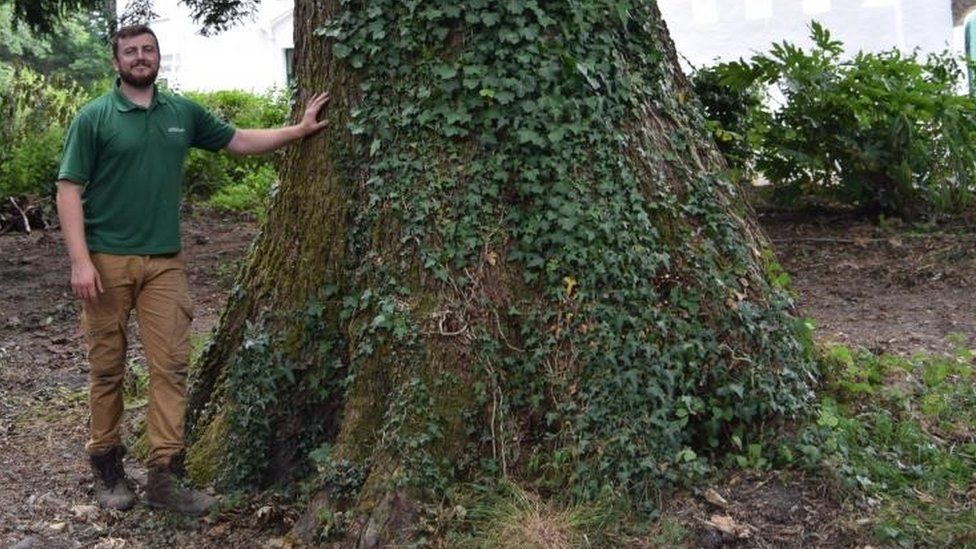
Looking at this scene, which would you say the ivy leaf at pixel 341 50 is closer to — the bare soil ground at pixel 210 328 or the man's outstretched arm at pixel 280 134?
the man's outstretched arm at pixel 280 134

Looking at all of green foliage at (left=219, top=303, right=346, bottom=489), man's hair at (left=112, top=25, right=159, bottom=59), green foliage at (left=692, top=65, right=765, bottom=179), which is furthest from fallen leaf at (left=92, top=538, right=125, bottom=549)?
green foliage at (left=692, top=65, right=765, bottom=179)

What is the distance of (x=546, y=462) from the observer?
4.98 meters

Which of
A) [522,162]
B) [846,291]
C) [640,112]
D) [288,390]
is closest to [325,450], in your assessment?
[288,390]

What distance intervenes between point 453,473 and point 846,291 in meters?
5.33

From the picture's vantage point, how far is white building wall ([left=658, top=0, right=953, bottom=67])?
21.2 metres

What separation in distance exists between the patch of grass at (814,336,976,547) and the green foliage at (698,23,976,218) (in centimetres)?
487

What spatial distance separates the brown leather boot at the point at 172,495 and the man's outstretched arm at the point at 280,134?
1.54m

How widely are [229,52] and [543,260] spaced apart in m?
25.4

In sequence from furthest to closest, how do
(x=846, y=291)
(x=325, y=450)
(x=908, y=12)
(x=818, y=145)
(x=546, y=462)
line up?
(x=908, y=12) → (x=818, y=145) → (x=846, y=291) → (x=325, y=450) → (x=546, y=462)

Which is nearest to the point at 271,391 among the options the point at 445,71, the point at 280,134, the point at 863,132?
the point at 280,134

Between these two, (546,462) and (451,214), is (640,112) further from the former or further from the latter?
(546,462)

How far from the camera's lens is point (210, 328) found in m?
8.91

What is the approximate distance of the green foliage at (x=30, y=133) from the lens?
14555 millimetres

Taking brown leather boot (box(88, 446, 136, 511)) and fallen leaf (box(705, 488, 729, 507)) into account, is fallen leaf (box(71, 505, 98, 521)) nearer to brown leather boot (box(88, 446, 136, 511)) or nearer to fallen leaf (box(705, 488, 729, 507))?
brown leather boot (box(88, 446, 136, 511))
